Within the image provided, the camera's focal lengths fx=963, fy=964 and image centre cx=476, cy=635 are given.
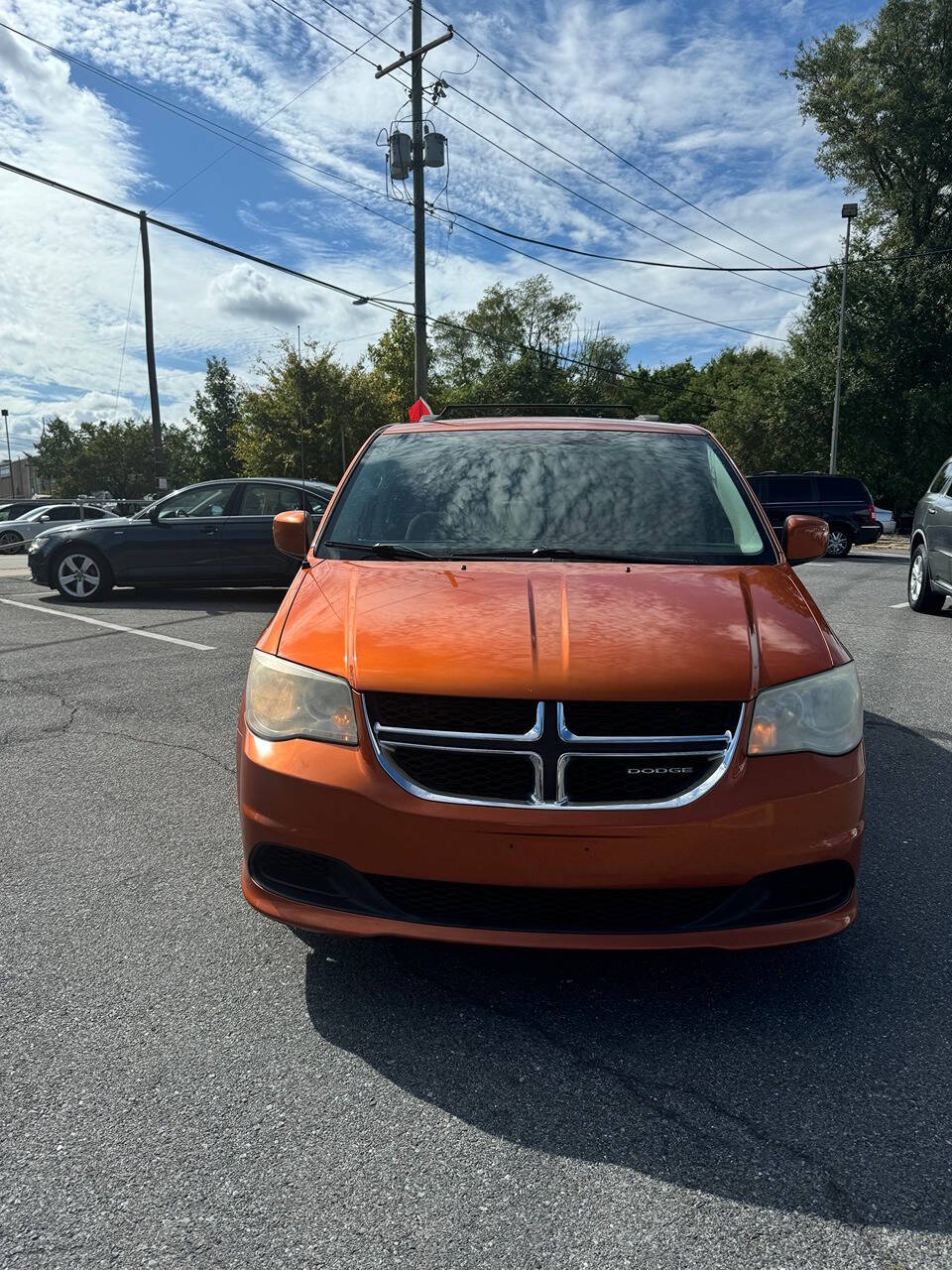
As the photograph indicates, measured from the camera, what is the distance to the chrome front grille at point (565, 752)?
2.39 metres

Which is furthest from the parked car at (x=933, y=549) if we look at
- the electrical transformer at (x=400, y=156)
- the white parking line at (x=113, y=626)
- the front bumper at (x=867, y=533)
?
the electrical transformer at (x=400, y=156)

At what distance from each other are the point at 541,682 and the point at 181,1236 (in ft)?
Answer: 4.56

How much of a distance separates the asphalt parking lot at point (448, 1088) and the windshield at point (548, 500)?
1.34 meters

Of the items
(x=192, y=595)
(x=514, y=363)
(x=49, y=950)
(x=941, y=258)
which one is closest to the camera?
(x=49, y=950)

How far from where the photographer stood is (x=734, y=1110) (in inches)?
86.7

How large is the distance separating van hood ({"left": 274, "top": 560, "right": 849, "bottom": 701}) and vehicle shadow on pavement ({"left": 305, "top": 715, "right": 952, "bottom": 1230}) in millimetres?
886

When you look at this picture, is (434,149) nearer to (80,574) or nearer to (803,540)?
(80,574)

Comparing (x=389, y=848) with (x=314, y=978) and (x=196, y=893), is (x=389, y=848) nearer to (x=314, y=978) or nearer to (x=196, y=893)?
(x=314, y=978)

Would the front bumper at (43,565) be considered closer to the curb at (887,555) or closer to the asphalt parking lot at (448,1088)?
the asphalt parking lot at (448,1088)

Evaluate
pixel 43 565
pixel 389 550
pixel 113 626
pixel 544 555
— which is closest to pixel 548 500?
pixel 544 555

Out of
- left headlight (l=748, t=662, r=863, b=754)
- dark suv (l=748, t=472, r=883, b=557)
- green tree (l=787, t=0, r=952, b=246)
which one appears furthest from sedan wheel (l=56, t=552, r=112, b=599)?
green tree (l=787, t=0, r=952, b=246)

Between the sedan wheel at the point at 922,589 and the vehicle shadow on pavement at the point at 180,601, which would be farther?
the vehicle shadow on pavement at the point at 180,601

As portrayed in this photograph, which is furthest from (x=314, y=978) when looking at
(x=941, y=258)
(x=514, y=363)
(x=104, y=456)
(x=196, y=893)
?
(x=104, y=456)

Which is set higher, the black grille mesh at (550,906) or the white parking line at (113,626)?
the black grille mesh at (550,906)
